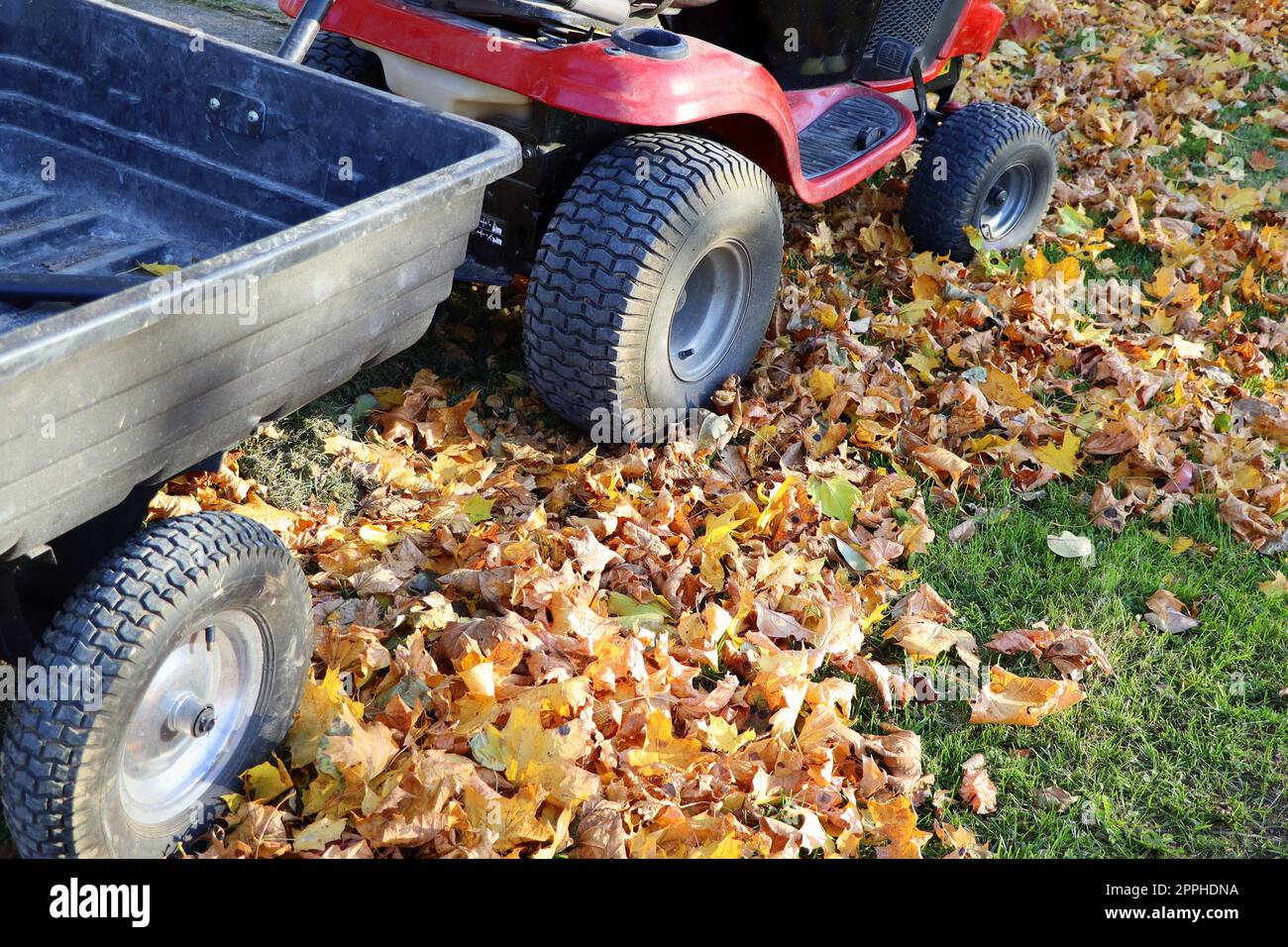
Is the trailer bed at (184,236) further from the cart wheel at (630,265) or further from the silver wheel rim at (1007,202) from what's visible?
the silver wheel rim at (1007,202)

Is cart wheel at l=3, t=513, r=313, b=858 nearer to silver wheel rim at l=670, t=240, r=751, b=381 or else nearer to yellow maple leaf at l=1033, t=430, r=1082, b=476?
silver wheel rim at l=670, t=240, r=751, b=381

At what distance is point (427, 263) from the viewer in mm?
2344

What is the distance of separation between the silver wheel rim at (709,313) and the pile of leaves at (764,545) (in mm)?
138

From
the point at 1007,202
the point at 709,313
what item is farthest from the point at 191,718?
the point at 1007,202

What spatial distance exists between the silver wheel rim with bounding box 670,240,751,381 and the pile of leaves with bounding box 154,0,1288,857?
0.45ft

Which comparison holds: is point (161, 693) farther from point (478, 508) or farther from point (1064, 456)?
point (1064, 456)

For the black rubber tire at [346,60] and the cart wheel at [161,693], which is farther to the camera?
the black rubber tire at [346,60]

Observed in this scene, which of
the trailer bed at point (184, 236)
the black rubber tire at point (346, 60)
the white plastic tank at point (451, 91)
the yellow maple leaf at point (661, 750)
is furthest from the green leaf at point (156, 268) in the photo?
the yellow maple leaf at point (661, 750)

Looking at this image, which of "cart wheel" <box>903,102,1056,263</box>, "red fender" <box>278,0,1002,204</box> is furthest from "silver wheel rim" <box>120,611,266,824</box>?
"cart wheel" <box>903,102,1056,263</box>

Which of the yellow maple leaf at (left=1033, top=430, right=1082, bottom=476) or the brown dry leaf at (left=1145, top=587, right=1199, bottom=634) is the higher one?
the yellow maple leaf at (left=1033, top=430, right=1082, bottom=476)

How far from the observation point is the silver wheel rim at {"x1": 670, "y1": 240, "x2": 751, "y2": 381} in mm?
3355

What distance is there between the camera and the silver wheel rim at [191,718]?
2.01 m

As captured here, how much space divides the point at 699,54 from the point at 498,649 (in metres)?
1.61
